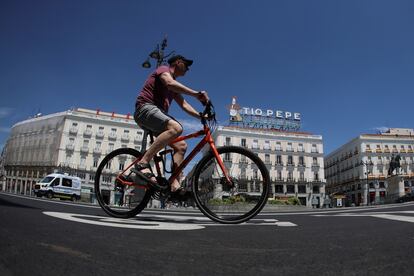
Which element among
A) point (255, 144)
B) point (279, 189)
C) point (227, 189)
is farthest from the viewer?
point (255, 144)

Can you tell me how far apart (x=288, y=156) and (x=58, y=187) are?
48.8 m

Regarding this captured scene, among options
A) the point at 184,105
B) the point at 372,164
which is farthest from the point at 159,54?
the point at 372,164

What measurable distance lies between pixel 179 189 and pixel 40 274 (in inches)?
82.2

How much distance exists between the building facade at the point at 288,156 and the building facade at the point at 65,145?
20552mm

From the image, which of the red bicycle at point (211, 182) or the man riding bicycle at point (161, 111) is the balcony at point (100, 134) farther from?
the man riding bicycle at point (161, 111)

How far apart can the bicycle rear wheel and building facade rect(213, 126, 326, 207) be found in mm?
57134

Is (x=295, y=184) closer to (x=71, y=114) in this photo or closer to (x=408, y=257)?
(x=71, y=114)

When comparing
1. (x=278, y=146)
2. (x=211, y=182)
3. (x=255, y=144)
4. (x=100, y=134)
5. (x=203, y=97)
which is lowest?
(x=211, y=182)

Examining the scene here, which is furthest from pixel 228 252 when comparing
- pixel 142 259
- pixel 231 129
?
pixel 231 129

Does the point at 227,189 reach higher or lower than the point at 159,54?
lower

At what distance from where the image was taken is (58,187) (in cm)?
2464

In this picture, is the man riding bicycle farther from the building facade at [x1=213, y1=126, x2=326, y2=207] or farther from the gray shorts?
the building facade at [x1=213, y1=126, x2=326, y2=207]

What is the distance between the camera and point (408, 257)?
1.29m

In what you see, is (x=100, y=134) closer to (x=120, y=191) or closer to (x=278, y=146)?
(x=278, y=146)
